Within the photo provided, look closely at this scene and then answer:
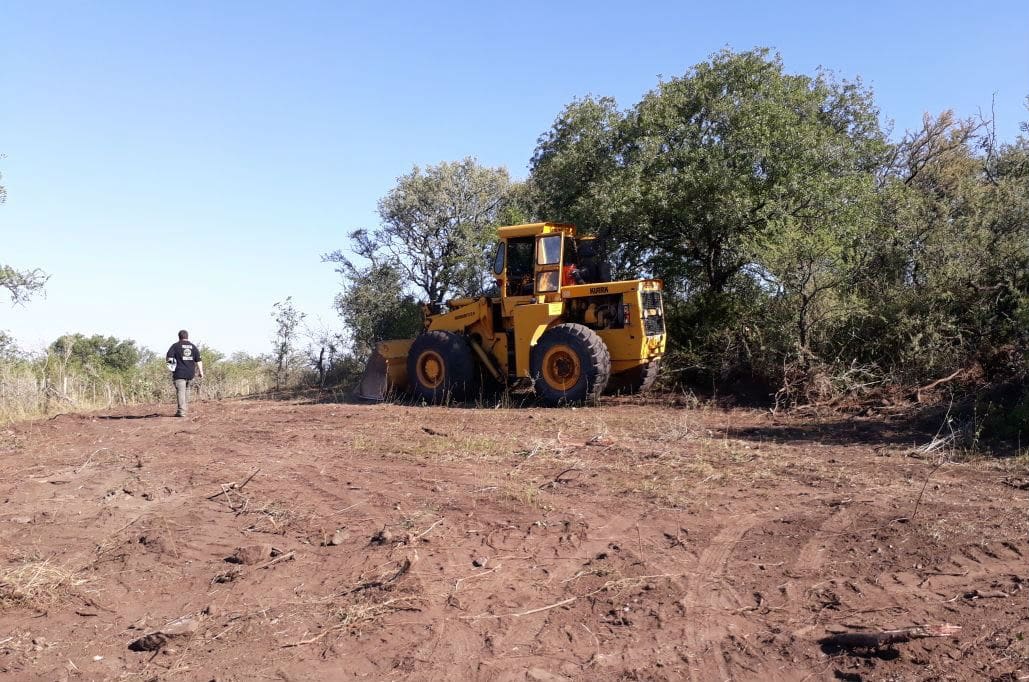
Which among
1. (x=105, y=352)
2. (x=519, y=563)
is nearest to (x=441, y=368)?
(x=519, y=563)

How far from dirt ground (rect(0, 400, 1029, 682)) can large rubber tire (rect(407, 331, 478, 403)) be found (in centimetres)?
482

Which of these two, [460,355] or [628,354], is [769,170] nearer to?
[628,354]

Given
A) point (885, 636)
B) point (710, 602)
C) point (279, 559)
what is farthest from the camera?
point (279, 559)

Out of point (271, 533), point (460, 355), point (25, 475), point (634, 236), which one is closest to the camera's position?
point (271, 533)

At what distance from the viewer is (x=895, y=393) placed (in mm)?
11867

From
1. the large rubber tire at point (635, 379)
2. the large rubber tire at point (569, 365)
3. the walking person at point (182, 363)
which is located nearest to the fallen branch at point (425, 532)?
the large rubber tire at point (569, 365)

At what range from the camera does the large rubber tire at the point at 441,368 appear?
46.4 ft

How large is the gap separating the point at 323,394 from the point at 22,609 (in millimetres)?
12224

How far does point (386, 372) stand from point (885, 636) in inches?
472

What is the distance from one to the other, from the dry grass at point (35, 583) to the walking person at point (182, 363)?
7.73m

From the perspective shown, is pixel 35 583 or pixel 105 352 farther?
pixel 105 352

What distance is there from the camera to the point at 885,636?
4062 millimetres

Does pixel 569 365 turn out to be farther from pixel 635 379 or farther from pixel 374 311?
pixel 374 311

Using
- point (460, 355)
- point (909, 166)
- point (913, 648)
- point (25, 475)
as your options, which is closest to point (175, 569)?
point (25, 475)
